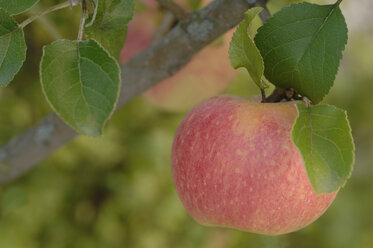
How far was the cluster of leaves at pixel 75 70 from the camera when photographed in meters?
0.34

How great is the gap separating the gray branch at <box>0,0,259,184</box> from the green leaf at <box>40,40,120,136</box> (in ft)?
0.58

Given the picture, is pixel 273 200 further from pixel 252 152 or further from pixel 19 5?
pixel 19 5

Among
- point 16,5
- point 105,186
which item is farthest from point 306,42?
point 105,186

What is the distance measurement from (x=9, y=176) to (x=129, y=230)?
0.47 metres

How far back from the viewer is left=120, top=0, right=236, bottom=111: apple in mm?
854

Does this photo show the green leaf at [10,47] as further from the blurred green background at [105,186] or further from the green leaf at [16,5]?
the blurred green background at [105,186]

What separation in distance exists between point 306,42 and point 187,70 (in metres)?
0.46

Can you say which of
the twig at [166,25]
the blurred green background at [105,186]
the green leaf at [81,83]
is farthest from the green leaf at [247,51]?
the blurred green background at [105,186]

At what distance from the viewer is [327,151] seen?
378 millimetres

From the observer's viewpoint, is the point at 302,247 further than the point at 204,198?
Yes

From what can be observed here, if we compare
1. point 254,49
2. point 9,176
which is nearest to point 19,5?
point 254,49

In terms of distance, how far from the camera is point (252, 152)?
1.46 ft

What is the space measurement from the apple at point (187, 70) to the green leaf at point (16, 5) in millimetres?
480

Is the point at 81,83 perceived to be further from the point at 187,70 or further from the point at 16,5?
the point at 187,70
